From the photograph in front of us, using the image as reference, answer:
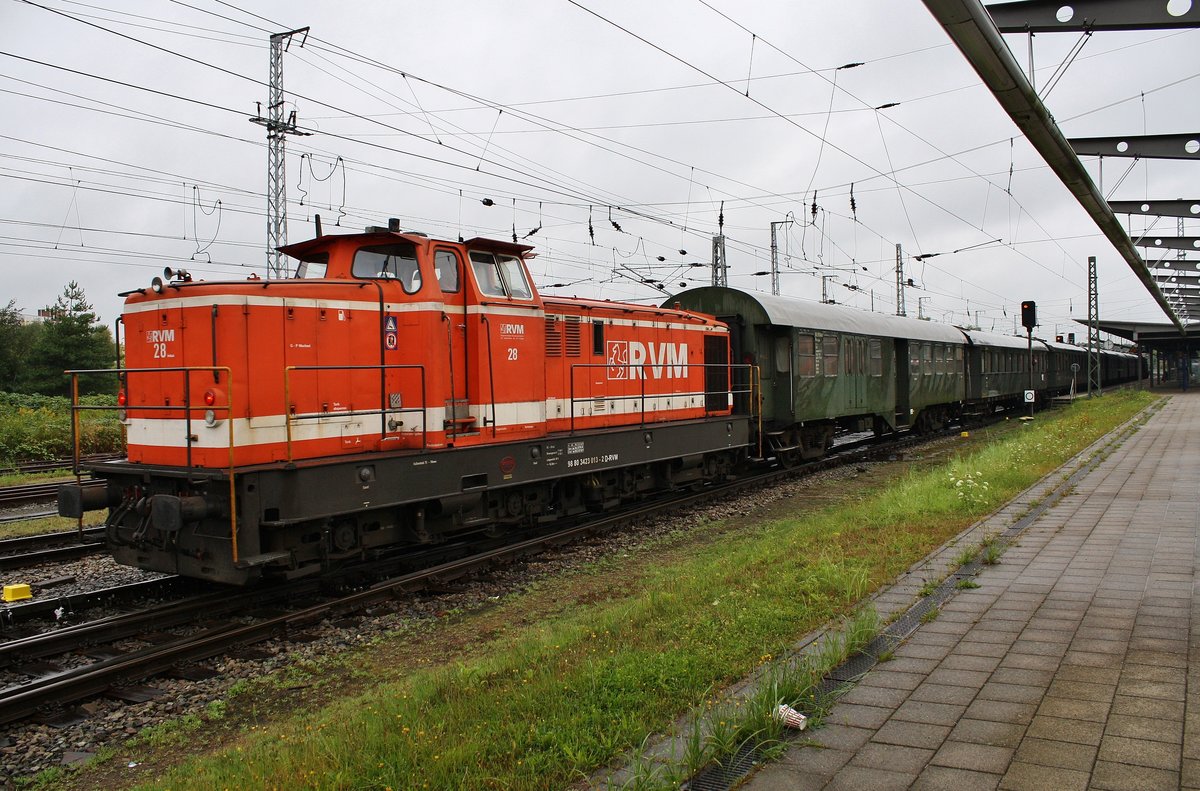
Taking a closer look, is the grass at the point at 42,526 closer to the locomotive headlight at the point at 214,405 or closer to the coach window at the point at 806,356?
the locomotive headlight at the point at 214,405

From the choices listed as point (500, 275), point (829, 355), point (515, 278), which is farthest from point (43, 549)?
point (829, 355)

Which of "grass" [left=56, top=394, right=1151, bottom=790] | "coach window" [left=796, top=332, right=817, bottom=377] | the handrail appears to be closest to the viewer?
"grass" [left=56, top=394, right=1151, bottom=790]

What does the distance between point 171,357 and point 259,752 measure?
4.29 meters

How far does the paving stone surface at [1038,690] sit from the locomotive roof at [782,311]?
26.7 ft

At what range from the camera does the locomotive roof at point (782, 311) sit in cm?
1471

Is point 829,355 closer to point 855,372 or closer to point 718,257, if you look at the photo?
point 855,372

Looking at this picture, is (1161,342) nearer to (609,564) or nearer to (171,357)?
(609,564)

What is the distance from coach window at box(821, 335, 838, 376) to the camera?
53.0 feet

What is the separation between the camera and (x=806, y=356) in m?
15.4

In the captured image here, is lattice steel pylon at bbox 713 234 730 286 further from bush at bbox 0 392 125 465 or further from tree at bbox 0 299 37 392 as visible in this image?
tree at bbox 0 299 37 392

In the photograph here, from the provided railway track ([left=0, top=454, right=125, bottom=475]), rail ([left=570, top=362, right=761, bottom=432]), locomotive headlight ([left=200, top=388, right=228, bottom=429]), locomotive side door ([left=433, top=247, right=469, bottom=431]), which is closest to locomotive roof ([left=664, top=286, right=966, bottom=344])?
rail ([left=570, top=362, right=761, bottom=432])

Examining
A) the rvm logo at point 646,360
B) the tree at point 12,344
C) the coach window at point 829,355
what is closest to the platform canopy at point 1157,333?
the coach window at point 829,355

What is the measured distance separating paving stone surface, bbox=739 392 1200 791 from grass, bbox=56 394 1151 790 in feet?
1.36

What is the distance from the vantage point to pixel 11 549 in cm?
932
